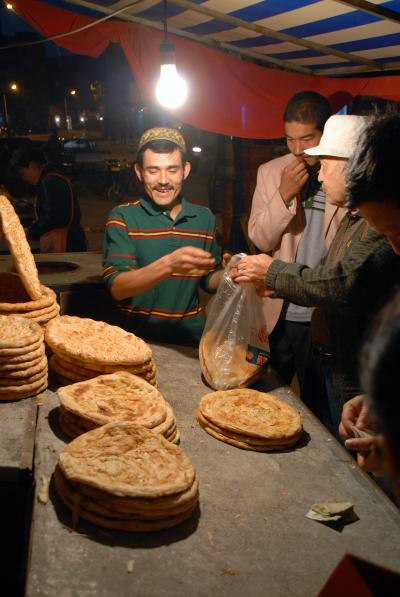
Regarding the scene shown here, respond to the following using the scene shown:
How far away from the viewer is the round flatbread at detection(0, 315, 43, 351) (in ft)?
7.79

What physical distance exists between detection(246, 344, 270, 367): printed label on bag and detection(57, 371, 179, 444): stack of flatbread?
0.62m

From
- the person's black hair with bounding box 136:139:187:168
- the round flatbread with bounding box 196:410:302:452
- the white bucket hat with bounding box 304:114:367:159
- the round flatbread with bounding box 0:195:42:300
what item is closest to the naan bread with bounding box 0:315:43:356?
the round flatbread with bounding box 0:195:42:300

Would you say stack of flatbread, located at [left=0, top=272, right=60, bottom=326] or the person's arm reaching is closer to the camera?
stack of flatbread, located at [left=0, top=272, right=60, bottom=326]

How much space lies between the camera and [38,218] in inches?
250

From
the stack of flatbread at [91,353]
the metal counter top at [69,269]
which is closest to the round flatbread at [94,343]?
the stack of flatbread at [91,353]

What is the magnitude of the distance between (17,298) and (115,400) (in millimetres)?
1122

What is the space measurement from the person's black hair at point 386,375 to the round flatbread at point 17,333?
75.4 inches

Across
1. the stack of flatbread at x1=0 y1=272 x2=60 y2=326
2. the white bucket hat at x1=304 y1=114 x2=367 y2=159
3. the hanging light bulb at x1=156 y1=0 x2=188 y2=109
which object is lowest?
the stack of flatbread at x1=0 y1=272 x2=60 y2=326

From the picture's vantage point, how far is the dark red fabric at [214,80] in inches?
216

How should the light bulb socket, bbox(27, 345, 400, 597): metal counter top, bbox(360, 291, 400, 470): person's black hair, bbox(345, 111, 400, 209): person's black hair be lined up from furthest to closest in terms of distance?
the light bulb socket, bbox(345, 111, 400, 209): person's black hair, bbox(27, 345, 400, 597): metal counter top, bbox(360, 291, 400, 470): person's black hair

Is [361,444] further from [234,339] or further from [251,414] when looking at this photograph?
[234,339]

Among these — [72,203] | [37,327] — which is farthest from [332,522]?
[72,203]

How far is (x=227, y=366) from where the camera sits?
279 centimetres

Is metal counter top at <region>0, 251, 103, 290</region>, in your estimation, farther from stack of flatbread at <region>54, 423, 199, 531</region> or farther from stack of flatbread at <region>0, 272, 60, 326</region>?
stack of flatbread at <region>54, 423, 199, 531</region>
